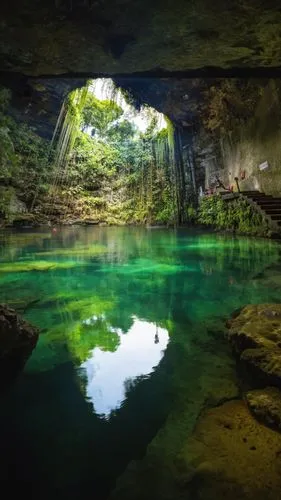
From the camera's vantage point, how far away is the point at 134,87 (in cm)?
1758

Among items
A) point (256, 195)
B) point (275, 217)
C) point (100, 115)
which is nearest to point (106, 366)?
point (275, 217)

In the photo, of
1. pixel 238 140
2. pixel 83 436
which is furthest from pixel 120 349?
pixel 238 140

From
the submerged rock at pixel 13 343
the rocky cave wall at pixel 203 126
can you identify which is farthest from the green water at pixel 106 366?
the rocky cave wall at pixel 203 126

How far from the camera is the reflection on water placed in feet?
6.46

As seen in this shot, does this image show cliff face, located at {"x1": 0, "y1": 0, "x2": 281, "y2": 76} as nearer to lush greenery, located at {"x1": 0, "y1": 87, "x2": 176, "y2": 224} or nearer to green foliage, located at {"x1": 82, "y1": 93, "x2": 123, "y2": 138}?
lush greenery, located at {"x1": 0, "y1": 87, "x2": 176, "y2": 224}

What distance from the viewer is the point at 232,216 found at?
564 inches

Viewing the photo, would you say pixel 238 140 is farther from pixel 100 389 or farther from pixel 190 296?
pixel 100 389

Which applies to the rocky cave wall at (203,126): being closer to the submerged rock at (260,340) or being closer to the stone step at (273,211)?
the stone step at (273,211)

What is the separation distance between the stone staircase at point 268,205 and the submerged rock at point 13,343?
924 centimetres

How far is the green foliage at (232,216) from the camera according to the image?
11728mm

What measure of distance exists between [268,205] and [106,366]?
34.1 feet

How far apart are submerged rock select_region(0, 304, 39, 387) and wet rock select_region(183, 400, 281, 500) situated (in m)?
1.36

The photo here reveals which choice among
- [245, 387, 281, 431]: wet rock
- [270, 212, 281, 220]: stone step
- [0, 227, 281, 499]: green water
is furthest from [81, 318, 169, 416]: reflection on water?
[270, 212, 281, 220]: stone step

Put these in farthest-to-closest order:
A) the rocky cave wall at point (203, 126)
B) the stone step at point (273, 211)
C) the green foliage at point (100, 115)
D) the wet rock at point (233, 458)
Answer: the green foliage at point (100, 115) < the rocky cave wall at point (203, 126) < the stone step at point (273, 211) < the wet rock at point (233, 458)
